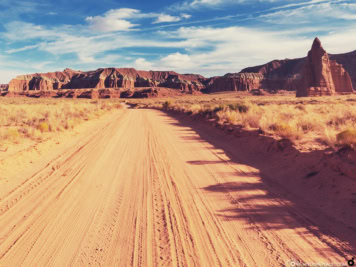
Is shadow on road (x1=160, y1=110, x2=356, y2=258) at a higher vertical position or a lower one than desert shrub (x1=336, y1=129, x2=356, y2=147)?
lower

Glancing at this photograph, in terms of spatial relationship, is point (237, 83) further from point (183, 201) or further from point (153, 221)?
point (153, 221)

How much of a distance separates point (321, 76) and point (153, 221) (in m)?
86.1

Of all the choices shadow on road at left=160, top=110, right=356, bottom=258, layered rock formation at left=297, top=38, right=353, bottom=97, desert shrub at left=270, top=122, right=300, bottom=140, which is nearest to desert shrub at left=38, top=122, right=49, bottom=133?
shadow on road at left=160, top=110, right=356, bottom=258

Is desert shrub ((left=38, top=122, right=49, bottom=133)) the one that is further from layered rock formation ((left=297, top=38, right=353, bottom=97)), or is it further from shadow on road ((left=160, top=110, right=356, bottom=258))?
layered rock formation ((left=297, top=38, right=353, bottom=97))

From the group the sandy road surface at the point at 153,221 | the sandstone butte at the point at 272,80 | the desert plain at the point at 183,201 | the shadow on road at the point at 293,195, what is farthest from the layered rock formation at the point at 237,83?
the sandy road surface at the point at 153,221

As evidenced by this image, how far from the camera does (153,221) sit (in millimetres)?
4523

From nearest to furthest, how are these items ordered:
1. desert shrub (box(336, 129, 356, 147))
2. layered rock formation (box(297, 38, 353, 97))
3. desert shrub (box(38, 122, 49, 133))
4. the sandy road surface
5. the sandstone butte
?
1. the sandy road surface
2. desert shrub (box(336, 129, 356, 147))
3. desert shrub (box(38, 122, 49, 133))
4. layered rock formation (box(297, 38, 353, 97))
5. the sandstone butte

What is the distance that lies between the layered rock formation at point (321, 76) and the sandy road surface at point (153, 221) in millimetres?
76570

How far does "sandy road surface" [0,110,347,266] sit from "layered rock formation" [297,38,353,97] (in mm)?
76570

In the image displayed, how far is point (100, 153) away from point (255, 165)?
5771 mm

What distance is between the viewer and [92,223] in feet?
14.7

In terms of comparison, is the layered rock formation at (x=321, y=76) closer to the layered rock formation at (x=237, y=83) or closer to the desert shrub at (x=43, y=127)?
the desert shrub at (x=43, y=127)

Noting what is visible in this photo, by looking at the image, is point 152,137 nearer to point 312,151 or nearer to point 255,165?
point 255,165

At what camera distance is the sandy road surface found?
3.54 m
